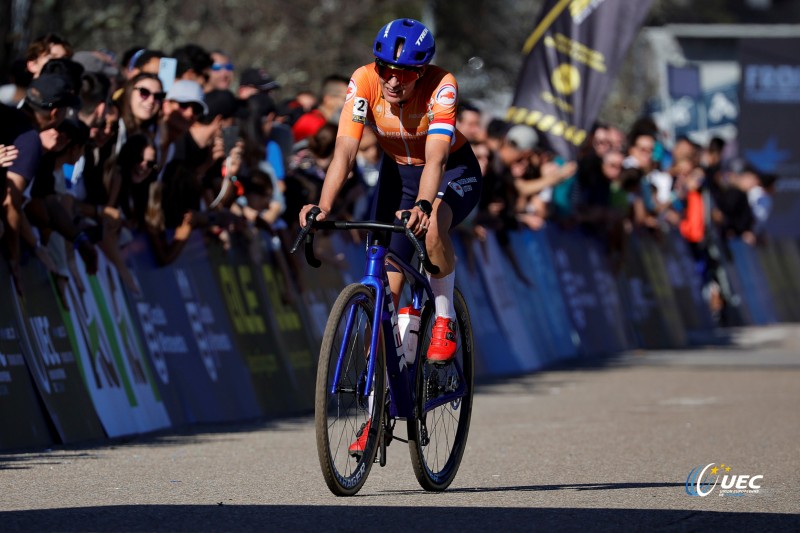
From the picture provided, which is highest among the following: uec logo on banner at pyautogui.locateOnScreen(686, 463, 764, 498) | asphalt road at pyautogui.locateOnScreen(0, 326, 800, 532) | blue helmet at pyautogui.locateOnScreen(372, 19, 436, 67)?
blue helmet at pyautogui.locateOnScreen(372, 19, 436, 67)

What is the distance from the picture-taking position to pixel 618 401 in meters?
14.8

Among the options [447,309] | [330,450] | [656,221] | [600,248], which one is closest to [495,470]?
[447,309]

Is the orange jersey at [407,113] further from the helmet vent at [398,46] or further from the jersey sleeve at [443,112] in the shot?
the helmet vent at [398,46]

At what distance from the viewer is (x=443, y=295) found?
898 centimetres

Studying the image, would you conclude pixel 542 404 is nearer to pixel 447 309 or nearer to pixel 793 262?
pixel 447 309

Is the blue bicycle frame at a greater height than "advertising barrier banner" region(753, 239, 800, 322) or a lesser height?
greater

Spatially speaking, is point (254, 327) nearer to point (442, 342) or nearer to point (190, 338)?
point (190, 338)

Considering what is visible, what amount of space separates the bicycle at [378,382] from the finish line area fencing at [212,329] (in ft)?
8.51

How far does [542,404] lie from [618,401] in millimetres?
661

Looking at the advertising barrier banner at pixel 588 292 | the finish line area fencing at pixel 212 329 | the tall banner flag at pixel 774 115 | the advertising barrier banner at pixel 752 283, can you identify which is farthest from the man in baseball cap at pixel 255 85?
the tall banner flag at pixel 774 115

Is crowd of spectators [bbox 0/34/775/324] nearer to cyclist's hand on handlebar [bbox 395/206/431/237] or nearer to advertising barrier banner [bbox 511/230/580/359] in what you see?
advertising barrier banner [bbox 511/230/580/359]

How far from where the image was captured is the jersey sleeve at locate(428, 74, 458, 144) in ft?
28.5

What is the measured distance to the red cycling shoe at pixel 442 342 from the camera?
8845 mm

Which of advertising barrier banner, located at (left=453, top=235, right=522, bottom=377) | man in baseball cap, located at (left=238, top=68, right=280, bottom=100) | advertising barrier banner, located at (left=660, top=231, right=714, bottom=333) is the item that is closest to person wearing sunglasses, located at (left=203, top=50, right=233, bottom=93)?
man in baseball cap, located at (left=238, top=68, right=280, bottom=100)
